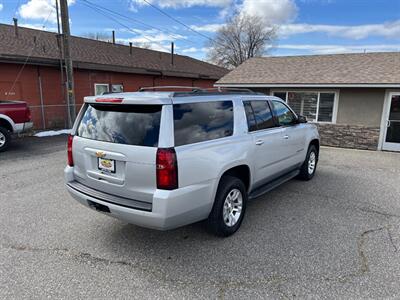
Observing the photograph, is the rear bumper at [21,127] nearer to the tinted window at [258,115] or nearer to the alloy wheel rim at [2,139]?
the alloy wheel rim at [2,139]

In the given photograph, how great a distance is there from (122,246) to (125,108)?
5.46ft

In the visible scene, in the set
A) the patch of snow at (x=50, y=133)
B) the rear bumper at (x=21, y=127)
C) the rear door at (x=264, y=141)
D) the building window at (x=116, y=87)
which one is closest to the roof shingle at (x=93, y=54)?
the building window at (x=116, y=87)

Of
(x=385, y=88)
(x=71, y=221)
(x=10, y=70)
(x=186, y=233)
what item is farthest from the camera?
(x=10, y=70)

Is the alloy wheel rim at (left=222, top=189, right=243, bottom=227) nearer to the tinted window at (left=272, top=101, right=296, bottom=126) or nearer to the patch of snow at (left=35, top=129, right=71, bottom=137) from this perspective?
the tinted window at (left=272, top=101, right=296, bottom=126)

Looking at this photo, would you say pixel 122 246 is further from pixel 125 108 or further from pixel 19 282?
pixel 125 108

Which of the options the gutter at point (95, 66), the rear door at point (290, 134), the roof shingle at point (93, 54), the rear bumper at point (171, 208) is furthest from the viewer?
the roof shingle at point (93, 54)

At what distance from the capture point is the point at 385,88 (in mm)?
9727

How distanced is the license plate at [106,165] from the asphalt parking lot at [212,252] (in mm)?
991

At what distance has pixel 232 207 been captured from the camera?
151 inches

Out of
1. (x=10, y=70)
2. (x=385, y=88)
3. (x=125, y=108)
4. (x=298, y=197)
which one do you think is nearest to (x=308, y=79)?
(x=385, y=88)

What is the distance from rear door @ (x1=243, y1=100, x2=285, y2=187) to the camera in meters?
4.12

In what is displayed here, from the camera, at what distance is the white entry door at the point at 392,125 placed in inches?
384

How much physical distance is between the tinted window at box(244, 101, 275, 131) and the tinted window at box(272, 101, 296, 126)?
320 mm

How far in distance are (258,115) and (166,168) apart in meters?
2.05
